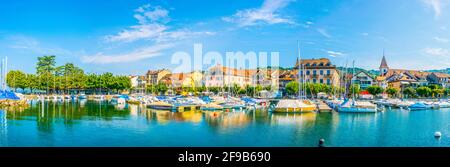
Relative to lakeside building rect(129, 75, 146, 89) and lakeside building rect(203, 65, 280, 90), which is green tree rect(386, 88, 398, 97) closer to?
lakeside building rect(203, 65, 280, 90)

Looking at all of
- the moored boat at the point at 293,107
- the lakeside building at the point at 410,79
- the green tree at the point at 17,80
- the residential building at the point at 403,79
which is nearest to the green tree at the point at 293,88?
the lakeside building at the point at 410,79

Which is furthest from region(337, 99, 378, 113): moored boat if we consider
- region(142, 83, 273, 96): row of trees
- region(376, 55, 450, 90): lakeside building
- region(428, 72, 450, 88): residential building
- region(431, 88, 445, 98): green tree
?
region(428, 72, 450, 88): residential building

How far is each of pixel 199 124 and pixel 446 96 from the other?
1534 inches

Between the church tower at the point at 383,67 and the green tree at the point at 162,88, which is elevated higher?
the church tower at the point at 383,67

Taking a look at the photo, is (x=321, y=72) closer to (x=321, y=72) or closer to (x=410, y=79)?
(x=321, y=72)

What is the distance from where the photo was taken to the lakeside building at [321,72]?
4516 cm

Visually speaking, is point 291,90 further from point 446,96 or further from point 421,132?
point 421,132

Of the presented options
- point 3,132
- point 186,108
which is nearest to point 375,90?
point 186,108

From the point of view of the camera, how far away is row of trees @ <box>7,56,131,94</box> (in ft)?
160

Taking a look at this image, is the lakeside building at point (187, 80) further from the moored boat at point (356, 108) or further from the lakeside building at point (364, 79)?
the moored boat at point (356, 108)

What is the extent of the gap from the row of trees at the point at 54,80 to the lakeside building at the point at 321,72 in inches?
992

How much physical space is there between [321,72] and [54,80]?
115 ft

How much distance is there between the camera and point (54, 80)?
4869 centimetres

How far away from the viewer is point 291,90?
4172 centimetres
